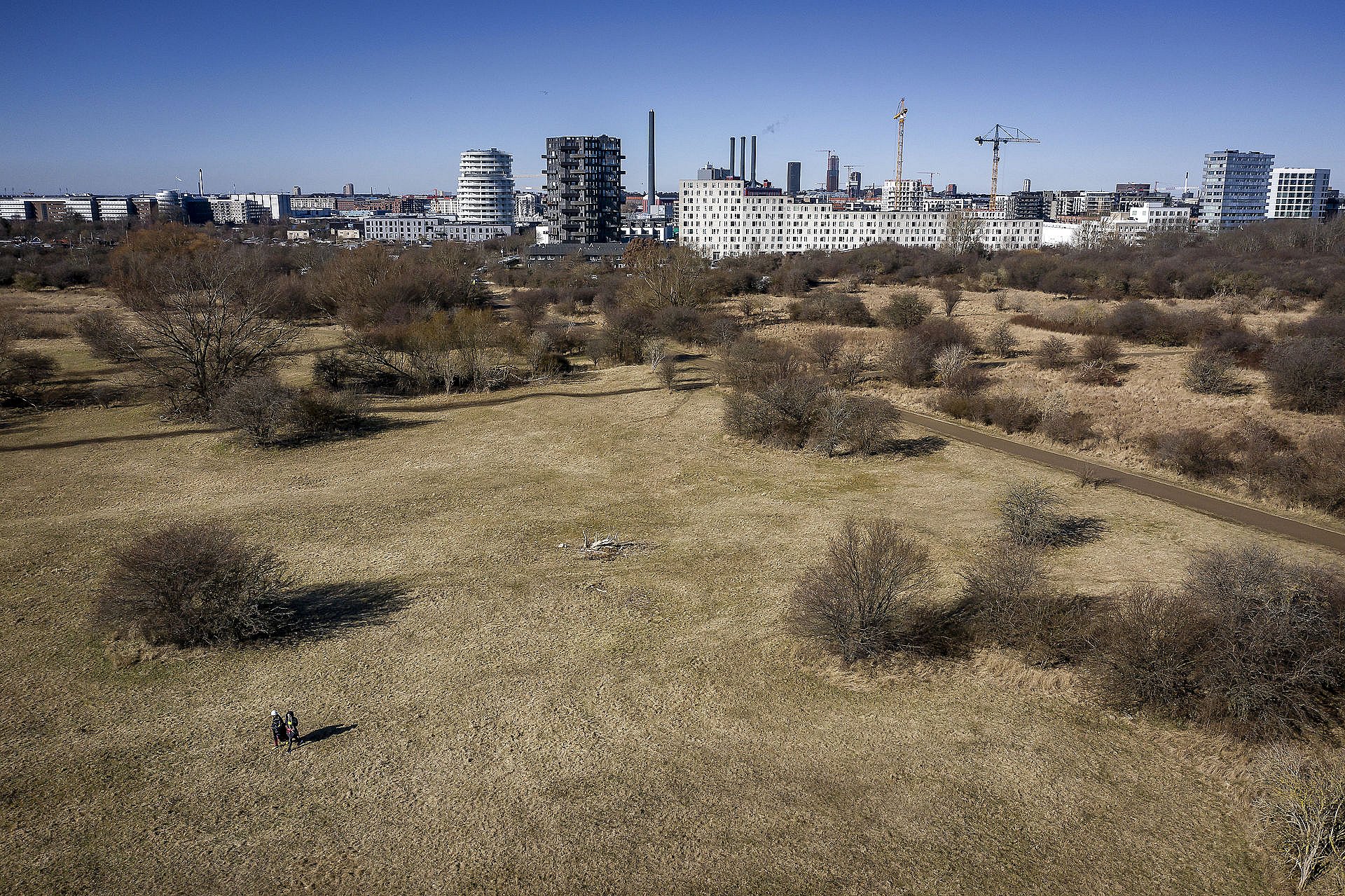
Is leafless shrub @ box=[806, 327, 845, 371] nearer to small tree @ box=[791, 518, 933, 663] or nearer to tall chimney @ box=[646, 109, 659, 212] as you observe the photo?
small tree @ box=[791, 518, 933, 663]

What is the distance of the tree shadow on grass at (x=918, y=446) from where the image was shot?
29.2 m

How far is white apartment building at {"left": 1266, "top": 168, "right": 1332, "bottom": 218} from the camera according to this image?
164625 millimetres

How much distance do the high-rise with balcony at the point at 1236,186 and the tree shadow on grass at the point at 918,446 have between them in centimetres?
16947

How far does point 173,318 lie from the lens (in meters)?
40.9

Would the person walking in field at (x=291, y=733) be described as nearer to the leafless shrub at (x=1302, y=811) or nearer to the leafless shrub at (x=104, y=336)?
the leafless shrub at (x=1302, y=811)

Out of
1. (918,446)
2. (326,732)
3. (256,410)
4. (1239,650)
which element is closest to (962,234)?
(918,446)

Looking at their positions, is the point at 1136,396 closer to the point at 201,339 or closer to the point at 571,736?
the point at 571,736

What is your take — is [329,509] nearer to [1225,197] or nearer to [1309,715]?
[1309,715]

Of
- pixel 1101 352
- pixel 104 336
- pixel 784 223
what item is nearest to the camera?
pixel 1101 352

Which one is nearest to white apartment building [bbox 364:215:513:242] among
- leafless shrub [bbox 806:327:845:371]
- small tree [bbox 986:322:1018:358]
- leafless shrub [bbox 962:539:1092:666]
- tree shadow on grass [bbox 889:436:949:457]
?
leafless shrub [bbox 806:327:845:371]

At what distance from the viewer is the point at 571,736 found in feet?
42.7

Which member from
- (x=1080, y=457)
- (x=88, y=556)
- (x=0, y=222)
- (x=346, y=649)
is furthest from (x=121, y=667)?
(x=0, y=222)

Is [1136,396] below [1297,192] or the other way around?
below

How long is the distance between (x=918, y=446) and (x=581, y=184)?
100949 mm
